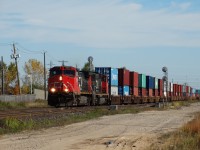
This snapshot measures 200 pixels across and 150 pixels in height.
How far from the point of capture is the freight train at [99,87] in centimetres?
3453

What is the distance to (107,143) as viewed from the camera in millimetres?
12430

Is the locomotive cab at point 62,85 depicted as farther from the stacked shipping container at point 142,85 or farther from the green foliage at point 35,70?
the green foliage at point 35,70

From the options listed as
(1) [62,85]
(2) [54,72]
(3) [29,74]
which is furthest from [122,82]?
(3) [29,74]

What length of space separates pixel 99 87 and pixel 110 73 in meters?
5.36

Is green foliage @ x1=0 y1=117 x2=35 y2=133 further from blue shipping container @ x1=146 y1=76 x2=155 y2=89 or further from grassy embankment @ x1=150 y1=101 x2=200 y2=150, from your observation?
blue shipping container @ x1=146 y1=76 x2=155 y2=89

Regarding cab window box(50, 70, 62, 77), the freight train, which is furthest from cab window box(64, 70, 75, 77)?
cab window box(50, 70, 62, 77)

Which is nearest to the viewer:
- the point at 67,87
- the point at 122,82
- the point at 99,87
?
the point at 67,87

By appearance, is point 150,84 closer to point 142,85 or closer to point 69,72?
point 142,85

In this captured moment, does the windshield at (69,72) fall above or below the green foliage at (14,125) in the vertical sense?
above

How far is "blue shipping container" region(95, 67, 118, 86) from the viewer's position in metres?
46.8

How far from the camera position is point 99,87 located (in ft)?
137

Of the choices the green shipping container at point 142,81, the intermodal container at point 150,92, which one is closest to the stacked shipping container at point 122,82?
the green shipping container at point 142,81

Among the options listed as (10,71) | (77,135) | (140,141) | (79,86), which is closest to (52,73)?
(79,86)

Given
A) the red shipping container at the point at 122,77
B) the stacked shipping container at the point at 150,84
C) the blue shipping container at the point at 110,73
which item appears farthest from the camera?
the stacked shipping container at the point at 150,84
